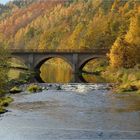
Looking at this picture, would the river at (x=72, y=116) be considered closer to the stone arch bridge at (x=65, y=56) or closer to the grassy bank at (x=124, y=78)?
the grassy bank at (x=124, y=78)

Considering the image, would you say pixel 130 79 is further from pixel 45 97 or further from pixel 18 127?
pixel 18 127

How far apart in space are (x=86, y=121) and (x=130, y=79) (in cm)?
3765

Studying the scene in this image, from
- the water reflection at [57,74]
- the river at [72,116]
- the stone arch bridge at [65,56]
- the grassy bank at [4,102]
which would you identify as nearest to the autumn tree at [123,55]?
the water reflection at [57,74]

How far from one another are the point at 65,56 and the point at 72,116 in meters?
77.0

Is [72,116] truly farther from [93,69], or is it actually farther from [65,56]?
[93,69]

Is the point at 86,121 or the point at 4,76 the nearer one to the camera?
the point at 86,121

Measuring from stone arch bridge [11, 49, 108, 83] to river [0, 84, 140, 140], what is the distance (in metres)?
46.8

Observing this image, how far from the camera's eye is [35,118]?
6322 cm

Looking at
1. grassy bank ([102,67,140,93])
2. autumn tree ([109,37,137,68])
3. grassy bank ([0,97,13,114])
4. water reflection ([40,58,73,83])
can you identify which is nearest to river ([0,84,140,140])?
grassy bank ([0,97,13,114])

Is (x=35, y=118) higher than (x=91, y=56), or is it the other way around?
(x=91, y=56)

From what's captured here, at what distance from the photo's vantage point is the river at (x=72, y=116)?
178ft

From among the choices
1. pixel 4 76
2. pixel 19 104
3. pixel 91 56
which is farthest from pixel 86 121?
pixel 91 56

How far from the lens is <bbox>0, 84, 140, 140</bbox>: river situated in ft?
178

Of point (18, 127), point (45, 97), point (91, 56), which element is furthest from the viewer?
point (91, 56)
